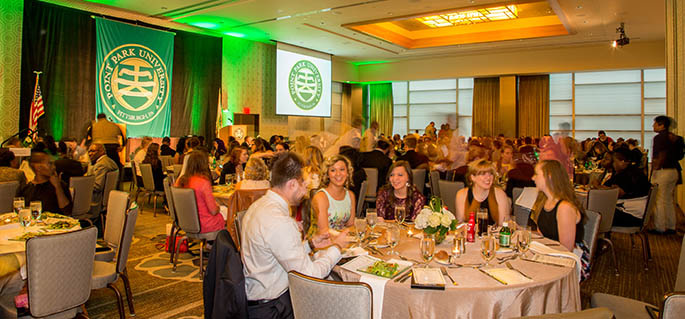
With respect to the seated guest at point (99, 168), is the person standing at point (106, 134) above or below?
above

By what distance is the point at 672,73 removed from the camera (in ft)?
22.2

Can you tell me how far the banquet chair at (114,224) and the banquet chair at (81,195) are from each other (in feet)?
5.59

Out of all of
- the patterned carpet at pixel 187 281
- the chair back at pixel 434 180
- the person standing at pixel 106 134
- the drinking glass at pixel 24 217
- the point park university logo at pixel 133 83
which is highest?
the point park university logo at pixel 133 83

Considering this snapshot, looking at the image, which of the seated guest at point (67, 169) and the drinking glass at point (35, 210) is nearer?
the drinking glass at point (35, 210)

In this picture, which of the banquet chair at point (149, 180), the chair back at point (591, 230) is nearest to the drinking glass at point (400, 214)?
the chair back at point (591, 230)

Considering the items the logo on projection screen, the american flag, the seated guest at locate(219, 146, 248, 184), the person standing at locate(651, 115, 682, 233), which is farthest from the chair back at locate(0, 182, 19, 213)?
the logo on projection screen

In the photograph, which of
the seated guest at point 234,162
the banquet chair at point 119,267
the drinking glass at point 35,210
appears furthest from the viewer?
the seated guest at point 234,162

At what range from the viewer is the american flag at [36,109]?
904 cm

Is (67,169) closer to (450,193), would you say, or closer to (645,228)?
(450,193)

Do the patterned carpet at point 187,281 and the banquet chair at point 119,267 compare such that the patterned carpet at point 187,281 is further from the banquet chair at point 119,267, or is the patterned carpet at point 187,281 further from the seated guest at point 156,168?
the seated guest at point 156,168

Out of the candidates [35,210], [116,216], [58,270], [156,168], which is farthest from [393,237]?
[156,168]

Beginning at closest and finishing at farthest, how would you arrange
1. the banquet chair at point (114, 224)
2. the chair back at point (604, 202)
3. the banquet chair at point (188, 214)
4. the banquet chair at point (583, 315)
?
the banquet chair at point (583, 315) → the banquet chair at point (114, 224) → the banquet chair at point (188, 214) → the chair back at point (604, 202)

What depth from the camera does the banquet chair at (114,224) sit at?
3555 millimetres

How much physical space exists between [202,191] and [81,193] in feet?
5.82
